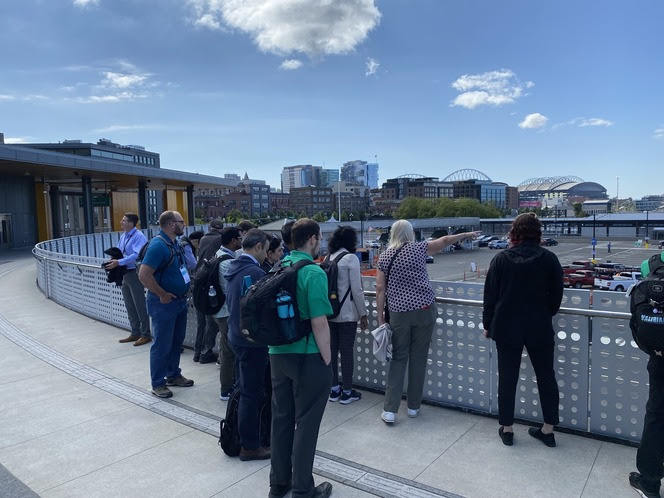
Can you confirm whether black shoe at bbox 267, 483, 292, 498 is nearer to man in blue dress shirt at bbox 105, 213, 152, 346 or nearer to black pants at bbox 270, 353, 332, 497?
black pants at bbox 270, 353, 332, 497

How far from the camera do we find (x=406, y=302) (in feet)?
14.4

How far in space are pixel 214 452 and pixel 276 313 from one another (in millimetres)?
1816

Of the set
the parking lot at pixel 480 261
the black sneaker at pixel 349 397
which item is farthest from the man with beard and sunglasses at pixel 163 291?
the parking lot at pixel 480 261

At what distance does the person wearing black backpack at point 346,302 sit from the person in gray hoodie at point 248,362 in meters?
1.04

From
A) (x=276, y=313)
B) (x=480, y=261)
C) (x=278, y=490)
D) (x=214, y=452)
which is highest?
(x=276, y=313)

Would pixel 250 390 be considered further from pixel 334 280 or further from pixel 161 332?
pixel 161 332

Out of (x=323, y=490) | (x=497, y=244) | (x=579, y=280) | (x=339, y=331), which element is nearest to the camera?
(x=323, y=490)

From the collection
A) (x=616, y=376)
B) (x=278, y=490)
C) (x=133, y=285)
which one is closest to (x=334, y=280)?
(x=278, y=490)

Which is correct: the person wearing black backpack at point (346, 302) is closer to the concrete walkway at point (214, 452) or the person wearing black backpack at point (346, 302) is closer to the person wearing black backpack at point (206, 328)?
Answer: the concrete walkway at point (214, 452)

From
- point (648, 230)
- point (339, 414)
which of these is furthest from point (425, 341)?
point (648, 230)

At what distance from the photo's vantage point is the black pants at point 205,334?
21.5ft

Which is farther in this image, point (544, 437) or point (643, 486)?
point (544, 437)

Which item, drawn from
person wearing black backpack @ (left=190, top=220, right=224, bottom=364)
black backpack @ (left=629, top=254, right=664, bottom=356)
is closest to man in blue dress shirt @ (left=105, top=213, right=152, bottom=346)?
person wearing black backpack @ (left=190, top=220, right=224, bottom=364)

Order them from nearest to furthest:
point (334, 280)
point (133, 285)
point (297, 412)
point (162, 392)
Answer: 1. point (297, 412)
2. point (334, 280)
3. point (162, 392)
4. point (133, 285)
